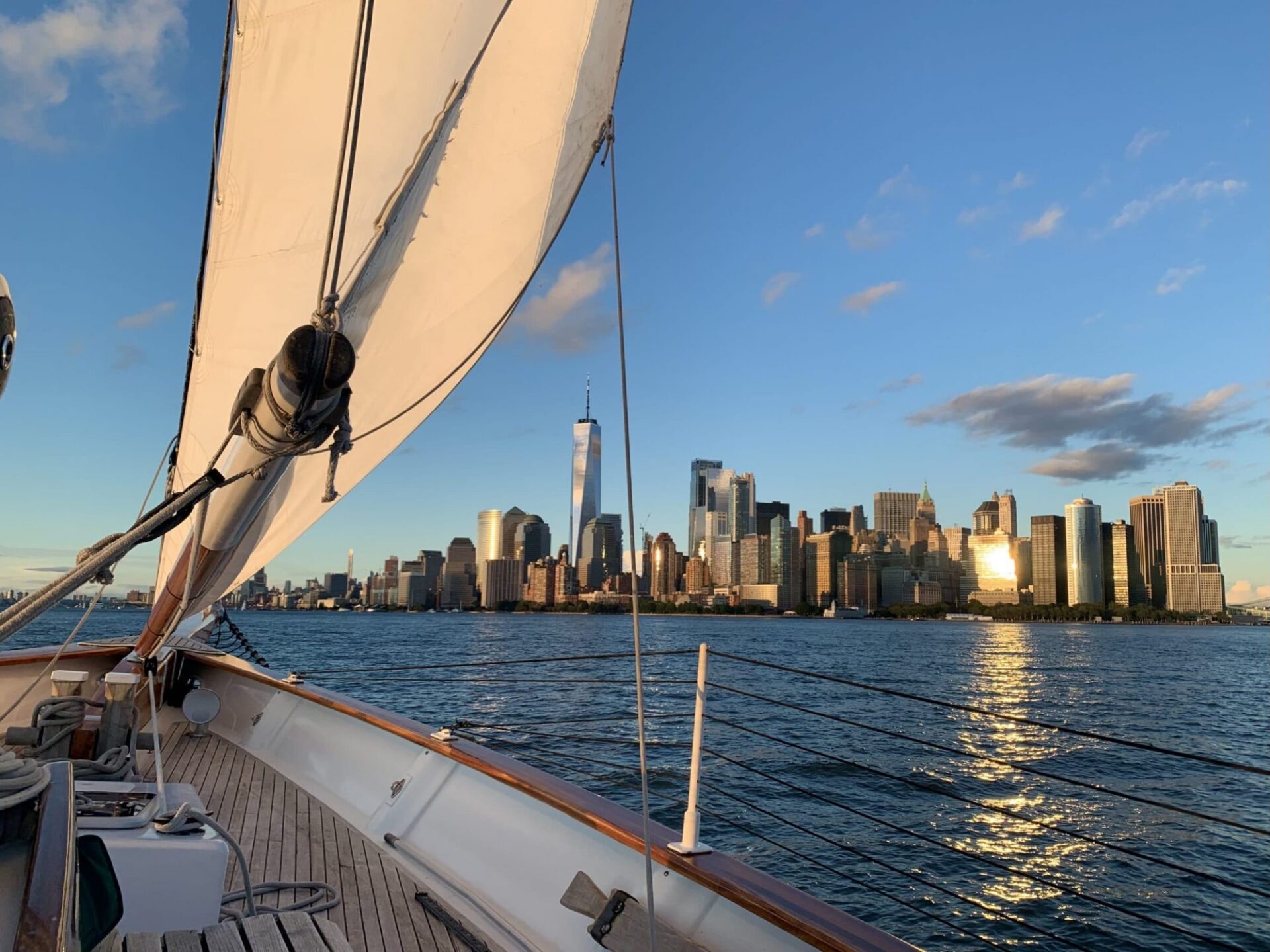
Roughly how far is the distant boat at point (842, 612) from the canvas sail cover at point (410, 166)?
4166 inches

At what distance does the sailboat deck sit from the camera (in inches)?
102

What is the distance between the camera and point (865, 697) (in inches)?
843

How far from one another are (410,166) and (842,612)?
109 m

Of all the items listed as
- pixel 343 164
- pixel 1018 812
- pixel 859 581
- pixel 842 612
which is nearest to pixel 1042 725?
pixel 343 164

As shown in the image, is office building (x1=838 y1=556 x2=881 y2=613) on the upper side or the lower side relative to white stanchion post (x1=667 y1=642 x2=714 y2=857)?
lower

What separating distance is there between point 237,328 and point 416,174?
93 centimetres

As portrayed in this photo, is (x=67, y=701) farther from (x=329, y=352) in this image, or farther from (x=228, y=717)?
(x=329, y=352)

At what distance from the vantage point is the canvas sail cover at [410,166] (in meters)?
2.39

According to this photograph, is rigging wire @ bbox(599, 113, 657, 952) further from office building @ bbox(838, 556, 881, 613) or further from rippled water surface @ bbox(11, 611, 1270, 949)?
office building @ bbox(838, 556, 881, 613)

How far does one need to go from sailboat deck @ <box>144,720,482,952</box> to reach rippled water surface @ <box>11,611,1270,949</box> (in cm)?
74

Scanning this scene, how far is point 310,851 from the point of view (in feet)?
10.7

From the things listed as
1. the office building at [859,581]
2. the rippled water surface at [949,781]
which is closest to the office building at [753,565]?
the office building at [859,581]

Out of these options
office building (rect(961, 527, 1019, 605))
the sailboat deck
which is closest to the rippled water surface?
the sailboat deck

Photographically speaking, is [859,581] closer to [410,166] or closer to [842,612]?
[842,612]
